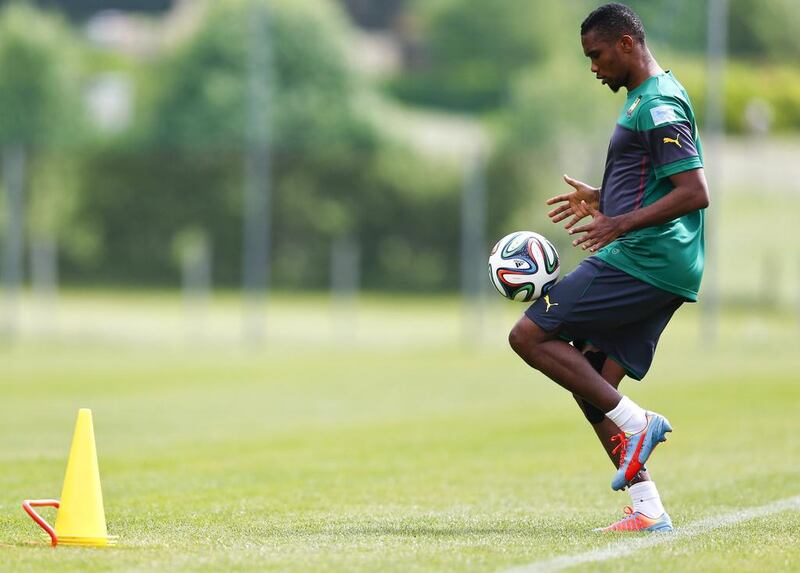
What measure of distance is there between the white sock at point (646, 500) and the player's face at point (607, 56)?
1.84 m

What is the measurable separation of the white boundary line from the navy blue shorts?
3.19 feet

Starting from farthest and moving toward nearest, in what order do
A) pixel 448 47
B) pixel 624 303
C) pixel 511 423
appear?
pixel 448 47 < pixel 511 423 < pixel 624 303

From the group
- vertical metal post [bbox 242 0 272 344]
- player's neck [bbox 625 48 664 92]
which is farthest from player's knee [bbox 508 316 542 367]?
vertical metal post [bbox 242 0 272 344]

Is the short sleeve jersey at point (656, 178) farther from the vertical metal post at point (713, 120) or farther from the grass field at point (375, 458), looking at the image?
the vertical metal post at point (713, 120)

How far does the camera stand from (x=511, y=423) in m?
14.0

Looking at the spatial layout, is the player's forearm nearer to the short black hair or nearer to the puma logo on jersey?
the puma logo on jersey

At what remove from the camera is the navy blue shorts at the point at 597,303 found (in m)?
6.70

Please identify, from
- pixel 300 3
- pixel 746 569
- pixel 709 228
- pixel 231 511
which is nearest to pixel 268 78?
pixel 300 3

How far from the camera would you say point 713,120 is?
2797 centimetres

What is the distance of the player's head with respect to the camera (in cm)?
671

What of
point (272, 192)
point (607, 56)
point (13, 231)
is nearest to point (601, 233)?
point (607, 56)

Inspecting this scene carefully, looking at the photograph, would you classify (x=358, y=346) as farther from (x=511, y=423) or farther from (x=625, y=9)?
(x=625, y=9)

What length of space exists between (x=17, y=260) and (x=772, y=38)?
16.0 m

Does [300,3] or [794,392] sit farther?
[300,3]
